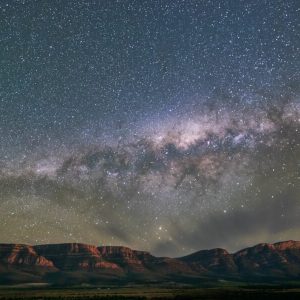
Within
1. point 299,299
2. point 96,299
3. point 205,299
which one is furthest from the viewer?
point 96,299

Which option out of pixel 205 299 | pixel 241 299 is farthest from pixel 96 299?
pixel 241 299

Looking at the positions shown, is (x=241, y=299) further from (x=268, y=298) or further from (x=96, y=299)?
(x=96, y=299)

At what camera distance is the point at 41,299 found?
14062 centimetres

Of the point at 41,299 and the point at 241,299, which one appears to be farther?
the point at 41,299

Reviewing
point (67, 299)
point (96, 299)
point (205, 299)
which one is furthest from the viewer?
point (67, 299)

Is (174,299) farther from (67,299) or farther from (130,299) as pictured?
(67,299)

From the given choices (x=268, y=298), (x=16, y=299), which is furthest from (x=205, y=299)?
(x=16, y=299)

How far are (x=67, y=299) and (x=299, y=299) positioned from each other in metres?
79.6

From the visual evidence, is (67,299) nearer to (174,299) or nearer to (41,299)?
(41,299)

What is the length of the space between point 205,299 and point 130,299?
25.0 metres

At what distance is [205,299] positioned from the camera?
126m

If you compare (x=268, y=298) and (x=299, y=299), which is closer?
(x=299, y=299)

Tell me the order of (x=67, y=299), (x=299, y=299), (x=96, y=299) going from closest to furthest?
(x=299, y=299)
(x=96, y=299)
(x=67, y=299)

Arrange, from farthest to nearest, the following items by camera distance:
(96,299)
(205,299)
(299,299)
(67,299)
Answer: (67,299) < (96,299) < (205,299) < (299,299)
